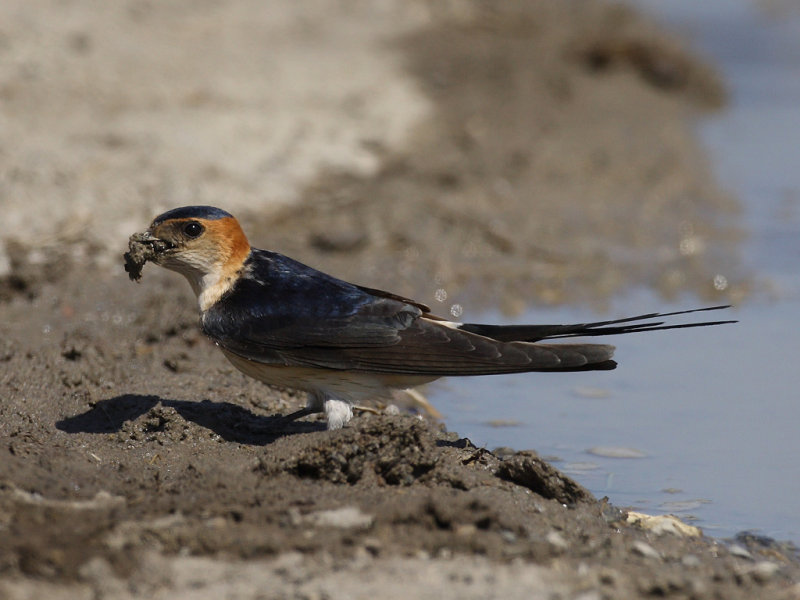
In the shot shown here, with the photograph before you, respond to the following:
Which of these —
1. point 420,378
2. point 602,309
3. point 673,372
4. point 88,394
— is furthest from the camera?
point 602,309

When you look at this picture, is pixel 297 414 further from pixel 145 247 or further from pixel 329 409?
pixel 145 247

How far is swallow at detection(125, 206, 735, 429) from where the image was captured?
189 inches

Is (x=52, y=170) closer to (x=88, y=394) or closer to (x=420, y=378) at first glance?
(x=88, y=394)

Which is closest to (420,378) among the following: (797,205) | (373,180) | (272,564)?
(272,564)

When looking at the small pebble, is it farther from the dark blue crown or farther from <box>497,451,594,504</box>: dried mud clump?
the dark blue crown

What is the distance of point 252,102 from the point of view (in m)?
10.4

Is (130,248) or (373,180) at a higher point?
(373,180)

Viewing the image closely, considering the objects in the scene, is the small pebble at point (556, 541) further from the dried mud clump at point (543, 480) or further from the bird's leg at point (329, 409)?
the bird's leg at point (329, 409)

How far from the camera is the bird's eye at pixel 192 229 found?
197 inches

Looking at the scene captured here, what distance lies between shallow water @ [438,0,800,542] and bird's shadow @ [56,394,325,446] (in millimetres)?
1069

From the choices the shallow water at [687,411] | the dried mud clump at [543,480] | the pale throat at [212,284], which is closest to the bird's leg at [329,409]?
the pale throat at [212,284]

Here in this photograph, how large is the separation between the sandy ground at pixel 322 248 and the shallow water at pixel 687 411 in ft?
1.09

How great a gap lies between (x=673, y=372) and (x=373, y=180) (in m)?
3.70

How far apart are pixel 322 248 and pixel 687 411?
3.22 metres
